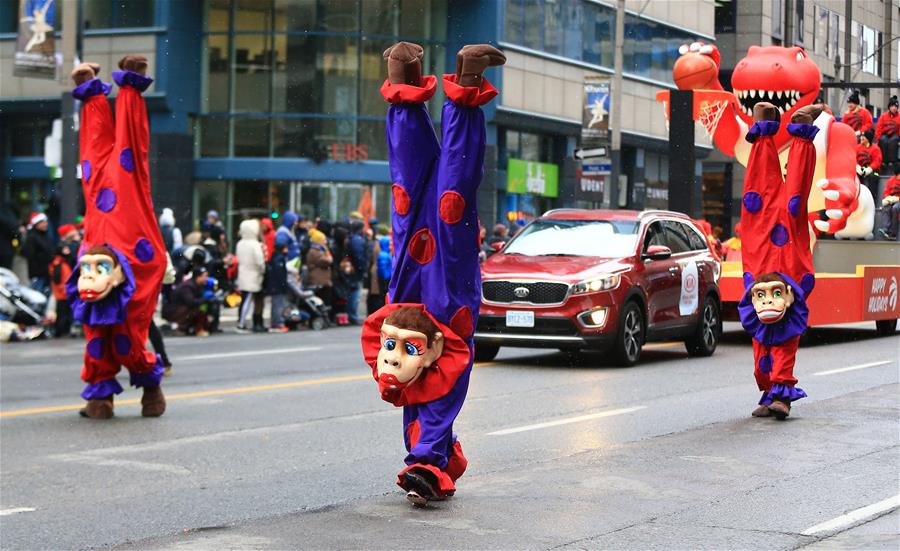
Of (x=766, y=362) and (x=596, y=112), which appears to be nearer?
(x=766, y=362)

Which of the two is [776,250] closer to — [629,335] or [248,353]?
[629,335]

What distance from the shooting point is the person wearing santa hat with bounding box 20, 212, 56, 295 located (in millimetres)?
22234

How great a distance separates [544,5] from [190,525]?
106 ft

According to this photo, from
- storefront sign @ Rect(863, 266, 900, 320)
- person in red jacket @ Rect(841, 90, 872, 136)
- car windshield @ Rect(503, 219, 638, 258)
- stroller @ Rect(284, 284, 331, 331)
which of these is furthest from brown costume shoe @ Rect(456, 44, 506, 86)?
stroller @ Rect(284, 284, 331, 331)

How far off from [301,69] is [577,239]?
71.4 ft

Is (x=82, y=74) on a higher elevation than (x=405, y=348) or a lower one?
higher

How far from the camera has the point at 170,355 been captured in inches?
734

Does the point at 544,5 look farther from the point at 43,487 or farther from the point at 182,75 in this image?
the point at 43,487

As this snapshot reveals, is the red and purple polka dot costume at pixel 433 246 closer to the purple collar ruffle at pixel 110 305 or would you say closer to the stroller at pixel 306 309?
the purple collar ruffle at pixel 110 305

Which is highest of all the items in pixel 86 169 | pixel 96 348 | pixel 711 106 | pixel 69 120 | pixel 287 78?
pixel 287 78

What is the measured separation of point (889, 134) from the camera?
19.4 m

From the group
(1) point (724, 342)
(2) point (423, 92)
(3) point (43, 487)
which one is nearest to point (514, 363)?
(1) point (724, 342)

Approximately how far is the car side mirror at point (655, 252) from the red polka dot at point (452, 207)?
386 inches

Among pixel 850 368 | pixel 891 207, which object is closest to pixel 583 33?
pixel 891 207
